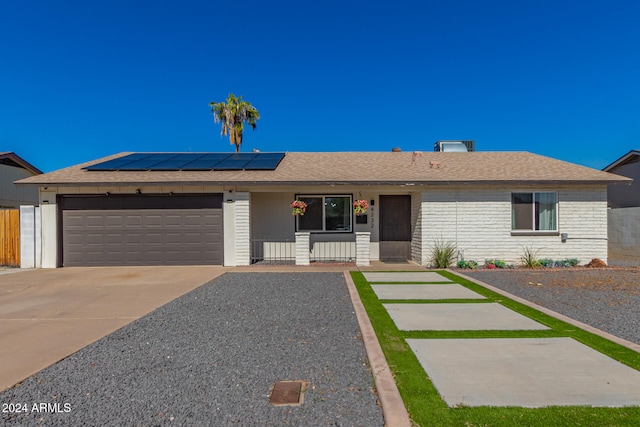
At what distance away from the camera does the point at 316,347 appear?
14.0 feet

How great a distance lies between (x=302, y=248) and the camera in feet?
37.3

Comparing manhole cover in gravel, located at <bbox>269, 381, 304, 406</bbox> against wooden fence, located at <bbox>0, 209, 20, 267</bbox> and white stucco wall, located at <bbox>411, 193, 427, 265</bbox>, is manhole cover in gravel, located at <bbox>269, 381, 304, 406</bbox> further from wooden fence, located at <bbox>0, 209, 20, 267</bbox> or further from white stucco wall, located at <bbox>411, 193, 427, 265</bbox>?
wooden fence, located at <bbox>0, 209, 20, 267</bbox>

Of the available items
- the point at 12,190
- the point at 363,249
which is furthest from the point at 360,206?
the point at 12,190

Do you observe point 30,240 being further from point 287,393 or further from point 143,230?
point 287,393

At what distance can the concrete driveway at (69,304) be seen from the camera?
13.8ft

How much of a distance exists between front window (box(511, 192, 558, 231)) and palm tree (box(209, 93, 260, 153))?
18.9 m

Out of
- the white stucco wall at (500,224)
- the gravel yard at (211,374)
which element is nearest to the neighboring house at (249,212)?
the white stucco wall at (500,224)

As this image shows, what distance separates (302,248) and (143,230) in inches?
212

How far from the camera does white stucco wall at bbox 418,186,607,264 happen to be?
430 inches

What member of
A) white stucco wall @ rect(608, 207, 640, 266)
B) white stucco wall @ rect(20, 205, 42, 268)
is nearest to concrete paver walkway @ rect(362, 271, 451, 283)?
white stucco wall @ rect(608, 207, 640, 266)

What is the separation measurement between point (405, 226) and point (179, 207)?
26.6 ft

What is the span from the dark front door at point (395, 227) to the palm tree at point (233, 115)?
15.4m

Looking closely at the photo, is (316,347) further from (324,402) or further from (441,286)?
(441,286)

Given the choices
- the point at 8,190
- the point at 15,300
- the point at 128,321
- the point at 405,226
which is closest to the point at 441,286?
the point at 405,226
